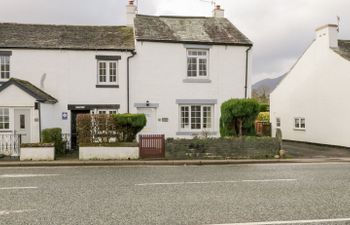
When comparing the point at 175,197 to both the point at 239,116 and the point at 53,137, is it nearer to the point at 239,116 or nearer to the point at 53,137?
the point at 239,116

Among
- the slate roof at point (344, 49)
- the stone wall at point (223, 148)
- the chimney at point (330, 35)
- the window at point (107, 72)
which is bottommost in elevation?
the stone wall at point (223, 148)

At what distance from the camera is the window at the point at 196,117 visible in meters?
22.7

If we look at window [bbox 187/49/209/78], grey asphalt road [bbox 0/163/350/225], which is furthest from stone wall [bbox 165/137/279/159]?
window [bbox 187/49/209/78]

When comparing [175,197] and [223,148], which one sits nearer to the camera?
[175,197]

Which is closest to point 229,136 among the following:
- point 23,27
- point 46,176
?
point 46,176

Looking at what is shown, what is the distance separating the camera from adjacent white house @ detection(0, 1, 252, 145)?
70.4ft

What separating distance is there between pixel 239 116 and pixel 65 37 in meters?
11.8

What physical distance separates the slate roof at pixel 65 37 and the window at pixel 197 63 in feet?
12.0

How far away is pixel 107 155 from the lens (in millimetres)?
16781

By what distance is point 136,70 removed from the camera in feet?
72.7

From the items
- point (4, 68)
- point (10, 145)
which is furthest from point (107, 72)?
point (10, 145)

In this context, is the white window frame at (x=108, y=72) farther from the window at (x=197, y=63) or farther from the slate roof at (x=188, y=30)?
the window at (x=197, y=63)

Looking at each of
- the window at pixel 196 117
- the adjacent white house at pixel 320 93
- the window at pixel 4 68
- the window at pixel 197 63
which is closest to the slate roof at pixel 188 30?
the window at pixel 197 63

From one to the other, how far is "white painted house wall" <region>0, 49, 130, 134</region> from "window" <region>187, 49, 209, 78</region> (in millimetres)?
3850
